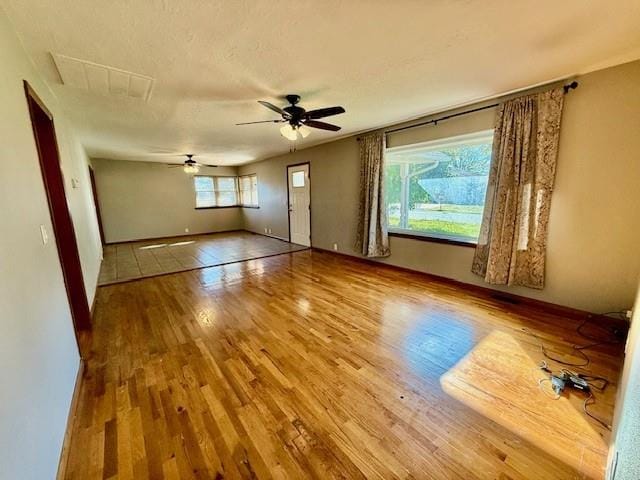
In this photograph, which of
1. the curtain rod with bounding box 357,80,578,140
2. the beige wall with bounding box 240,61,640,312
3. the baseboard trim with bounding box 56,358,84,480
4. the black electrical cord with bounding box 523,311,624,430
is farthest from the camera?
the curtain rod with bounding box 357,80,578,140

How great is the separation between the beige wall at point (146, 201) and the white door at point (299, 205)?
11.4ft

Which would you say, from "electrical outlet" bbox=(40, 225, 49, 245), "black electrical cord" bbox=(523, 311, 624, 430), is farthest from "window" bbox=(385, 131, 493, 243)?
Result: "electrical outlet" bbox=(40, 225, 49, 245)

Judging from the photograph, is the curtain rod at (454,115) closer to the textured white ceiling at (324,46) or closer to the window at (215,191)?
the textured white ceiling at (324,46)

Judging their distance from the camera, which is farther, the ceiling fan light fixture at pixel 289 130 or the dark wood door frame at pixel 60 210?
the ceiling fan light fixture at pixel 289 130

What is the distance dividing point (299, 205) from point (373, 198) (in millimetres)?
2514

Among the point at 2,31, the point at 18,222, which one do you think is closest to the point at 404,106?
the point at 2,31

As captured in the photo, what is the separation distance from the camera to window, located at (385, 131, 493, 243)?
11.0 ft

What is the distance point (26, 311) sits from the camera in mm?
1205

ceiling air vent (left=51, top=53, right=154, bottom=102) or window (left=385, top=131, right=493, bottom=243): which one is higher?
ceiling air vent (left=51, top=53, right=154, bottom=102)

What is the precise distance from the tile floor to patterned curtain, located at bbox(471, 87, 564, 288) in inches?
159

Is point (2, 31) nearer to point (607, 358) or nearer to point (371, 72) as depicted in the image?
point (371, 72)

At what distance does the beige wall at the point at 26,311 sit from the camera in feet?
3.16

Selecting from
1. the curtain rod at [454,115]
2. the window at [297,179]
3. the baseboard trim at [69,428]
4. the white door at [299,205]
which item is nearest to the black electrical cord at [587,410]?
the curtain rod at [454,115]

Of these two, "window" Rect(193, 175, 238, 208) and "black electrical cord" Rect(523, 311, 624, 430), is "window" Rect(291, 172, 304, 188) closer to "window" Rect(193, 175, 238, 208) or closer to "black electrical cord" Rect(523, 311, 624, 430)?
"window" Rect(193, 175, 238, 208)
